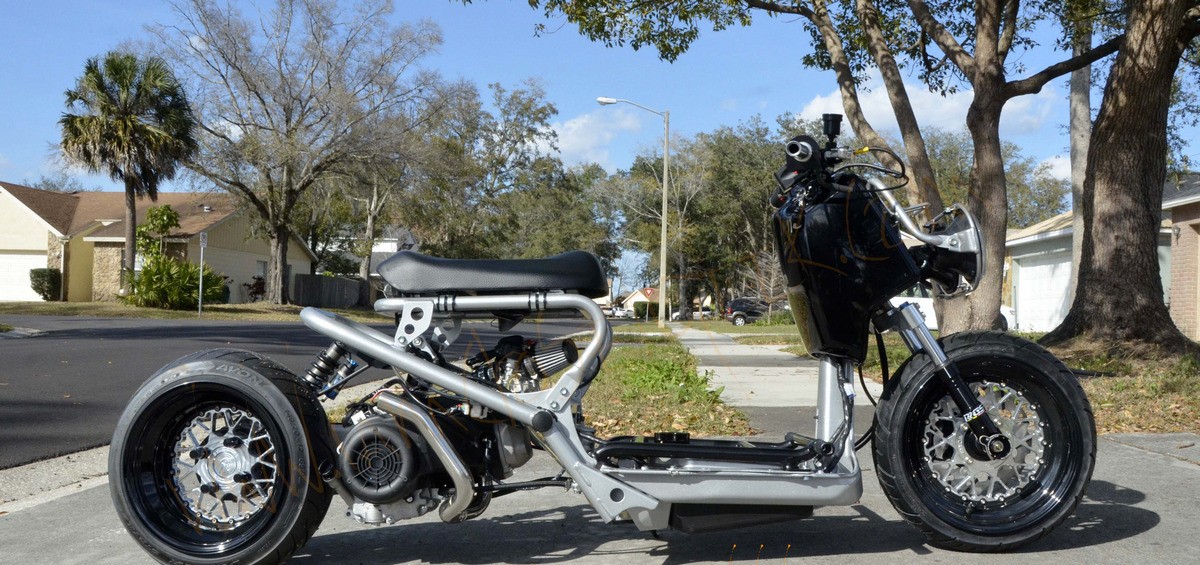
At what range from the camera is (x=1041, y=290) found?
1029 inches

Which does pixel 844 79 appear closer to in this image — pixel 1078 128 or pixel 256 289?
pixel 1078 128

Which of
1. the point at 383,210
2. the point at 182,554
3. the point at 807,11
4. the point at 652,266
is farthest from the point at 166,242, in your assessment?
the point at 182,554

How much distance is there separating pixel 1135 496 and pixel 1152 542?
2.72 feet

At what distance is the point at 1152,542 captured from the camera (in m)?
3.61

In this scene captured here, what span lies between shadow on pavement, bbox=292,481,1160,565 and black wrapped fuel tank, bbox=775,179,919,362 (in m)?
0.77

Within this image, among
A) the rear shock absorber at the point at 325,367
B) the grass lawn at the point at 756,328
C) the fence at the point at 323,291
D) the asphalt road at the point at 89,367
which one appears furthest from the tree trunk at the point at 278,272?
the rear shock absorber at the point at 325,367

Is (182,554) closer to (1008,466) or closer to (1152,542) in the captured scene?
(1008,466)

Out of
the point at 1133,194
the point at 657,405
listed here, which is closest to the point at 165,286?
the point at 657,405

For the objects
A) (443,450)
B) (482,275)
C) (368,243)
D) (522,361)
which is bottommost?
(443,450)

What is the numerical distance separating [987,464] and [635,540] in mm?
1373

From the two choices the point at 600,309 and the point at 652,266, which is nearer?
Result: the point at 600,309

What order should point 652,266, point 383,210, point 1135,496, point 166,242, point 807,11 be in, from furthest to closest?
point 652,266, point 383,210, point 166,242, point 807,11, point 1135,496

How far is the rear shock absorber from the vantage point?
355cm

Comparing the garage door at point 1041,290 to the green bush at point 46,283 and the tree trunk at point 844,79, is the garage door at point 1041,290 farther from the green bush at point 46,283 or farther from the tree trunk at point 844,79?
the green bush at point 46,283
